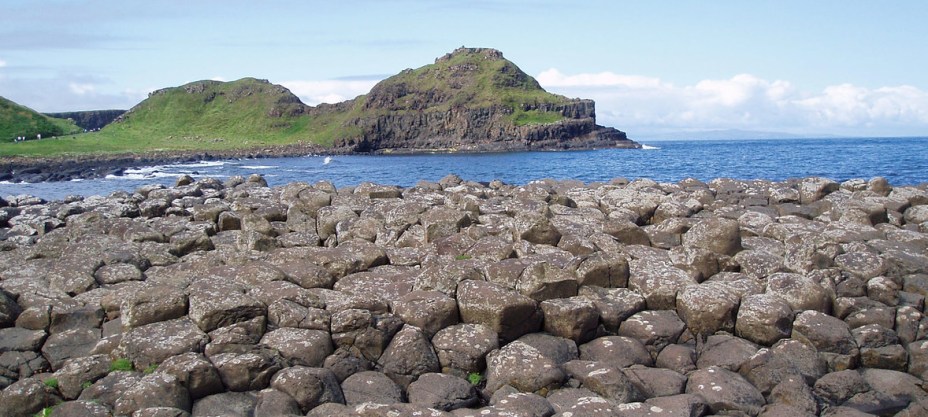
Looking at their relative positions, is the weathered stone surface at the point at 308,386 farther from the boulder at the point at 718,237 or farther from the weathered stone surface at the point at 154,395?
the boulder at the point at 718,237

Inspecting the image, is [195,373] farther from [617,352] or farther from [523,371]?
[617,352]

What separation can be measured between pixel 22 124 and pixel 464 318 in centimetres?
15210

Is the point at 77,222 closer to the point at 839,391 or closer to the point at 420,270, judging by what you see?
the point at 420,270

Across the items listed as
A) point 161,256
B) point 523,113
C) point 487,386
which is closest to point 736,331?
point 487,386

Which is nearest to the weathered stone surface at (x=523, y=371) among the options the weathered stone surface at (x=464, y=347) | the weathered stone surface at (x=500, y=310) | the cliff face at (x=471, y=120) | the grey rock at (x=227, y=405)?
the weathered stone surface at (x=464, y=347)

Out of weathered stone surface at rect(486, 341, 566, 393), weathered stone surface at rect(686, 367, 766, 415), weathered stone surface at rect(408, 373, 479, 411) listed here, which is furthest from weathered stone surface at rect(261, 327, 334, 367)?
weathered stone surface at rect(686, 367, 766, 415)

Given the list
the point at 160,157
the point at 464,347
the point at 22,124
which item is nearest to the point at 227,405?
the point at 464,347

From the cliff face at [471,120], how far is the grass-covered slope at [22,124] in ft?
192

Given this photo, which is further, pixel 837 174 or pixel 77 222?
pixel 837 174

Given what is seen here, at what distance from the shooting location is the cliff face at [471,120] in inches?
6713

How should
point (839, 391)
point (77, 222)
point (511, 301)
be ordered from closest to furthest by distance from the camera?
point (839, 391) < point (511, 301) < point (77, 222)

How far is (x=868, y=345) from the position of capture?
12797mm

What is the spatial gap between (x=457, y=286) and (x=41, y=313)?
7.41 m

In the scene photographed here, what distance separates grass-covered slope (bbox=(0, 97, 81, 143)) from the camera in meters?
133
